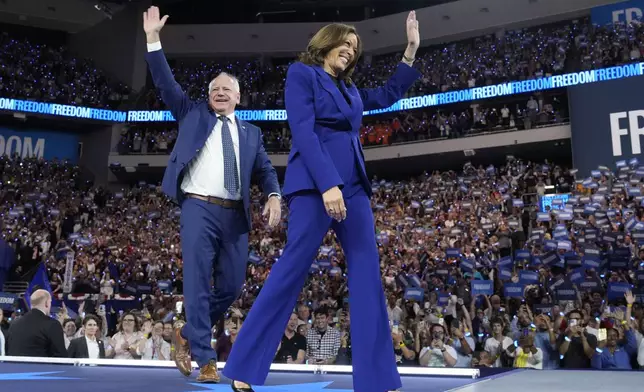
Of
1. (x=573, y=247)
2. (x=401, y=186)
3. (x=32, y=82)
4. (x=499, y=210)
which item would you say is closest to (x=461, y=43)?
(x=401, y=186)

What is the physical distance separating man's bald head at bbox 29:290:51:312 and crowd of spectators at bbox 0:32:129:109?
2162 centimetres

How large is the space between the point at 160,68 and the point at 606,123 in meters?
19.2

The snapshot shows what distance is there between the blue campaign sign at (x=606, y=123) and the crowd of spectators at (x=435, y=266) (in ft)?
Result: 3.82

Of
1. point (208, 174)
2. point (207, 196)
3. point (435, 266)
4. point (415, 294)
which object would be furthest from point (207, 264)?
point (435, 266)

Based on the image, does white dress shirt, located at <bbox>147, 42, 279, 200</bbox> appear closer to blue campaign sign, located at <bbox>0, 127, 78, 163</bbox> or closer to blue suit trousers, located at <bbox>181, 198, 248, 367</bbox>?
blue suit trousers, located at <bbox>181, 198, 248, 367</bbox>

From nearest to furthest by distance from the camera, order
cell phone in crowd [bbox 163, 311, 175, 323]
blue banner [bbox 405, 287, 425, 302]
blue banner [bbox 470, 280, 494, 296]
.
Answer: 1. cell phone in crowd [bbox 163, 311, 175, 323]
2. blue banner [bbox 470, 280, 494, 296]
3. blue banner [bbox 405, 287, 425, 302]

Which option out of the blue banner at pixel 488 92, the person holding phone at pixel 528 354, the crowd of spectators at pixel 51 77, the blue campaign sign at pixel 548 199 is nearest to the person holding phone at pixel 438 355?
the person holding phone at pixel 528 354

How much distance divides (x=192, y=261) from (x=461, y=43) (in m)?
24.5

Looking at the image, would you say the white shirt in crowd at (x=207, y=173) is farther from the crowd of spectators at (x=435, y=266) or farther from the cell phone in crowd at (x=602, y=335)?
the cell phone in crowd at (x=602, y=335)

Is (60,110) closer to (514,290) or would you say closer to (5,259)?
(5,259)

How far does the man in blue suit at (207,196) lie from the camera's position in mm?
2900

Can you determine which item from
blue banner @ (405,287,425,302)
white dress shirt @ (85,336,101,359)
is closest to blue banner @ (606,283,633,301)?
blue banner @ (405,287,425,302)

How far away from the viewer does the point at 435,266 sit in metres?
11.6

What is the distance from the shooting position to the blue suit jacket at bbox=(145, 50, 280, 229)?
304cm
